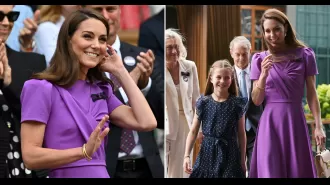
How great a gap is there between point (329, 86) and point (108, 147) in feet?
4.66

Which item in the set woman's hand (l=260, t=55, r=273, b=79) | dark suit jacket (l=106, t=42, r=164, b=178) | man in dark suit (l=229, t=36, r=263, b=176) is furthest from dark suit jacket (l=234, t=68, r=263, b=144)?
dark suit jacket (l=106, t=42, r=164, b=178)

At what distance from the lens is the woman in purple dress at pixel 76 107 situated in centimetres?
281

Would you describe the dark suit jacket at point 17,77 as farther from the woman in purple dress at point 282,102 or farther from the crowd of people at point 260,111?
the woman in purple dress at point 282,102

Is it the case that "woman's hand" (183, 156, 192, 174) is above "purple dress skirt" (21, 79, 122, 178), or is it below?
below

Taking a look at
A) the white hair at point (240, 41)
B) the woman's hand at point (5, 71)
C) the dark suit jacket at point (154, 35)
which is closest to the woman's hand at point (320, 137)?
the white hair at point (240, 41)

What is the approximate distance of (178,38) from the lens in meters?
4.10

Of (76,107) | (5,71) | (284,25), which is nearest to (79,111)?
(76,107)

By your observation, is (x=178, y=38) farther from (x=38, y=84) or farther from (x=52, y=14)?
(x=38, y=84)

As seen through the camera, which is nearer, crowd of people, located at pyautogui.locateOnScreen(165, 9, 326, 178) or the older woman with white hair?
crowd of people, located at pyautogui.locateOnScreen(165, 9, 326, 178)

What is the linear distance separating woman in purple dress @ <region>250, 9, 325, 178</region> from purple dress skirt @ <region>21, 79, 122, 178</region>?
1204mm

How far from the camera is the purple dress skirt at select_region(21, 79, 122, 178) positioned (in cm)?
285

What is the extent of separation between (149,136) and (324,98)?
1.14 m

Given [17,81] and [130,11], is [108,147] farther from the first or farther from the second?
[130,11]

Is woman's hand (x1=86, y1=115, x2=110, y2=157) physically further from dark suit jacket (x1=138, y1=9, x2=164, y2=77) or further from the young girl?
dark suit jacket (x1=138, y1=9, x2=164, y2=77)
